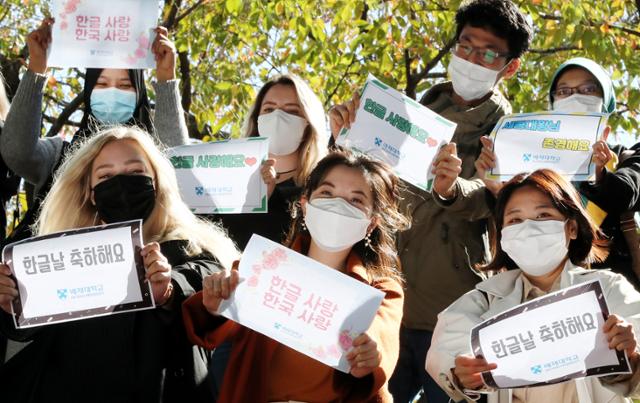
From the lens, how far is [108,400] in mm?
4418

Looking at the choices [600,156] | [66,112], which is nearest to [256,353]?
[600,156]

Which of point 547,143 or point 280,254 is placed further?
point 547,143

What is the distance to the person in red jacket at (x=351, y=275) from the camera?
4297mm

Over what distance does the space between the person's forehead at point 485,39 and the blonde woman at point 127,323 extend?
176cm

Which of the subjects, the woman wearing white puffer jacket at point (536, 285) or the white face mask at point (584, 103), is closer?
the woman wearing white puffer jacket at point (536, 285)

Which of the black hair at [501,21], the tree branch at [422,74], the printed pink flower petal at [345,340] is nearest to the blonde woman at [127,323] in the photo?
the printed pink flower petal at [345,340]

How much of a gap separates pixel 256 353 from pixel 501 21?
2.22 metres

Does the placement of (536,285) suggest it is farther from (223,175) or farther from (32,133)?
(32,133)

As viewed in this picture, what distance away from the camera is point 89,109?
18.4ft

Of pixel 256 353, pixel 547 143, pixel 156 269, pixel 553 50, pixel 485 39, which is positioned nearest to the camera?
pixel 156 269

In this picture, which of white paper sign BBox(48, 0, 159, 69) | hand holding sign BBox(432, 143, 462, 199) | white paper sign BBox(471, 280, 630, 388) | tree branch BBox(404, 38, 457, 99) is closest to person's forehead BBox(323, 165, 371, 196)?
hand holding sign BBox(432, 143, 462, 199)

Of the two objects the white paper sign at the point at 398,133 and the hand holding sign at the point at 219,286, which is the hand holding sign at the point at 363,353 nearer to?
the hand holding sign at the point at 219,286

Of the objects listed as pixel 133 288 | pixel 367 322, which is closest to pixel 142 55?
pixel 133 288

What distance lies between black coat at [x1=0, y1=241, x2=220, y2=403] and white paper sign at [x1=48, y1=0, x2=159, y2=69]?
141 centimetres
